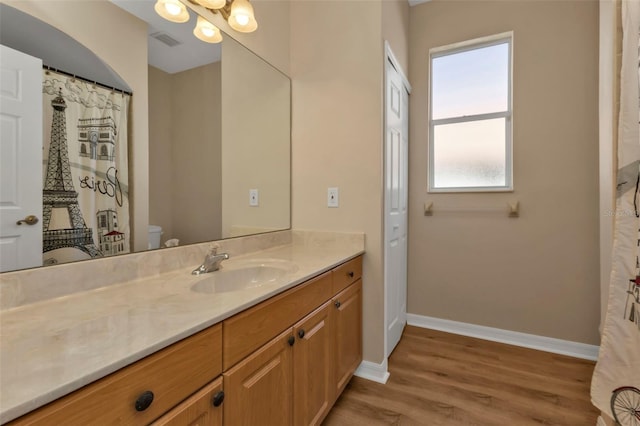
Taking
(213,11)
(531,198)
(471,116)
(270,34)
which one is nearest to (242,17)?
(213,11)

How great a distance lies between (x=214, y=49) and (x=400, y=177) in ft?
4.98

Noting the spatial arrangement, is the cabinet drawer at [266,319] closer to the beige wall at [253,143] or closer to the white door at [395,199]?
the beige wall at [253,143]

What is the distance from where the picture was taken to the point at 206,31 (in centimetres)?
146

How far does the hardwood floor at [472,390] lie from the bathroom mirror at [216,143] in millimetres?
1199

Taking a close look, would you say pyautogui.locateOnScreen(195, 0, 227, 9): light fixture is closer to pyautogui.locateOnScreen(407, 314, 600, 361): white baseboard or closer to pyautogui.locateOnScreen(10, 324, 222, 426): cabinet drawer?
pyautogui.locateOnScreen(10, 324, 222, 426): cabinet drawer

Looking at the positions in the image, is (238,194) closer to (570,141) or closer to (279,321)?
(279,321)

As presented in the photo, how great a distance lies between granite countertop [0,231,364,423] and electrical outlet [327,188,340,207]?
79 centimetres

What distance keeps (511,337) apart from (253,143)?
247cm

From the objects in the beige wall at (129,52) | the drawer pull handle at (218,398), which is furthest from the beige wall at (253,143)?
the drawer pull handle at (218,398)

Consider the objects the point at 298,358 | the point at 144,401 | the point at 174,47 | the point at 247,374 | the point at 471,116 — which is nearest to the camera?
the point at 144,401

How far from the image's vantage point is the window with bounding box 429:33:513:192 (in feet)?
7.76

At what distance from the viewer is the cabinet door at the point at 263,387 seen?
853 millimetres

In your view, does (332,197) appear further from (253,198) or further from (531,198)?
(531,198)

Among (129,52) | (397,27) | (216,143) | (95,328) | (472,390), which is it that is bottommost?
(472,390)
